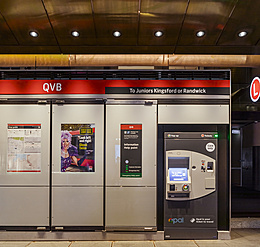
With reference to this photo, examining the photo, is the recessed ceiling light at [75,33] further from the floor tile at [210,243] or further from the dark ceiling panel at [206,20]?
the floor tile at [210,243]

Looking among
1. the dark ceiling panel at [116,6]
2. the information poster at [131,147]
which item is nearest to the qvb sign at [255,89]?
the information poster at [131,147]

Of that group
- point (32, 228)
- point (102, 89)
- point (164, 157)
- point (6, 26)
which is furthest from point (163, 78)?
point (32, 228)

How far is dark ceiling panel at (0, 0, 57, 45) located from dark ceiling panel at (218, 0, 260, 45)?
122 inches

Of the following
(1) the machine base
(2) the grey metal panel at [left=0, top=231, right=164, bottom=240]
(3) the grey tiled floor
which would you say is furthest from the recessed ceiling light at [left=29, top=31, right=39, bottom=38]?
(1) the machine base

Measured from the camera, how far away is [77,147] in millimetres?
5242

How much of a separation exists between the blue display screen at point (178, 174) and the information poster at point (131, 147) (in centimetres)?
62

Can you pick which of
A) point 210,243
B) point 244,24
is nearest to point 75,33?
point 244,24

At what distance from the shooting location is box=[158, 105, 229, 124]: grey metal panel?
526cm

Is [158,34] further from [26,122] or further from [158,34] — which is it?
[26,122]

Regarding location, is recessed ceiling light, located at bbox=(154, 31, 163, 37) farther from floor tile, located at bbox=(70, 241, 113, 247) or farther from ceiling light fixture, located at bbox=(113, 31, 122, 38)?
floor tile, located at bbox=(70, 241, 113, 247)

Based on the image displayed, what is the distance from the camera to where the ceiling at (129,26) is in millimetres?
4230

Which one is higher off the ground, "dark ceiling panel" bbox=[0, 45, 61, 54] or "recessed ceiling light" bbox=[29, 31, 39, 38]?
"recessed ceiling light" bbox=[29, 31, 39, 38]

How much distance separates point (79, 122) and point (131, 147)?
1130 mm

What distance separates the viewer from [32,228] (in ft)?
16.8
